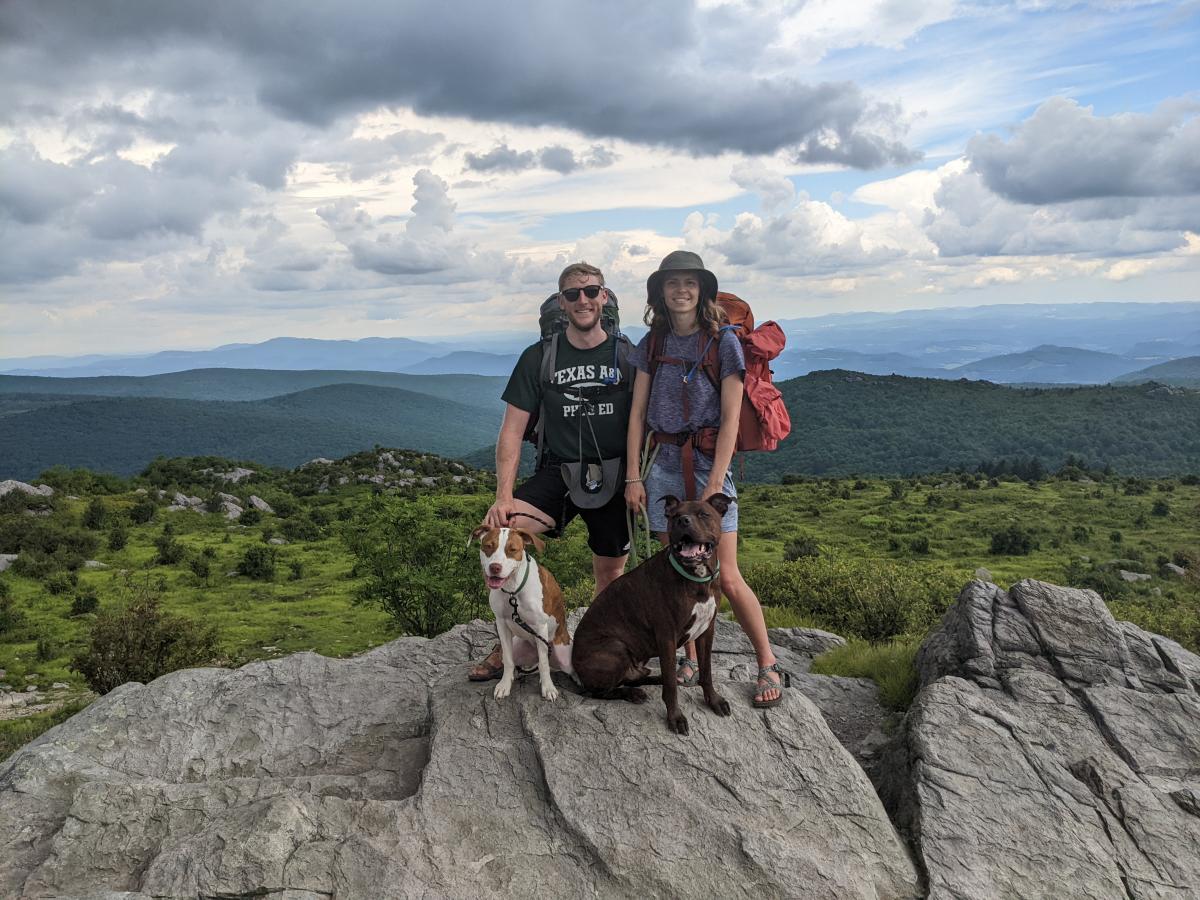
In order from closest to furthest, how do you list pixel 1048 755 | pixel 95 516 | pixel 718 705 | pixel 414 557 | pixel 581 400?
pixel 718 705, pixel 1048 755, pixel 581 400, pixel 414 557, pixel 95 516

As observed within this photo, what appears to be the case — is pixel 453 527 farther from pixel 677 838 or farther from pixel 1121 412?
pixel 1121 412

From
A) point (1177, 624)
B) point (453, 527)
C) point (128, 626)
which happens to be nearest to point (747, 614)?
point (453, 527)

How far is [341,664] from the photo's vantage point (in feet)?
25.4

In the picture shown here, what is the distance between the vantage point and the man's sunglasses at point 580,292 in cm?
600

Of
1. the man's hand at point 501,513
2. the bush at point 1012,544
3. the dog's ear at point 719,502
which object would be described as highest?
the dog's ear at point 719,502

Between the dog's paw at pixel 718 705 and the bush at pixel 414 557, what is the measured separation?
10578mm

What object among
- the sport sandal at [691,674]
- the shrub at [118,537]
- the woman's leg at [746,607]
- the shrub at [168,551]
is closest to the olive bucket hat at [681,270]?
the woman's leg at [746,607]

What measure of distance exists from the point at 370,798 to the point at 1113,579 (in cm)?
4128

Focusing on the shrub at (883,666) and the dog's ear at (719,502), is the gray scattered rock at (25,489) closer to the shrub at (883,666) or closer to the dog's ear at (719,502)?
the shrub at (883,666)

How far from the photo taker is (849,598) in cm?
1463

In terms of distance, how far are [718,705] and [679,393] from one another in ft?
8.24

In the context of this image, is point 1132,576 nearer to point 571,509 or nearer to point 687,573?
point 571,509

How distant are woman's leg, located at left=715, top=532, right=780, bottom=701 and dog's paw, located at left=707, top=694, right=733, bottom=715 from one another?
0.35 metres

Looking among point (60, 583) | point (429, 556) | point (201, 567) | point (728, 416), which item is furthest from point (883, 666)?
point (60, 583)
